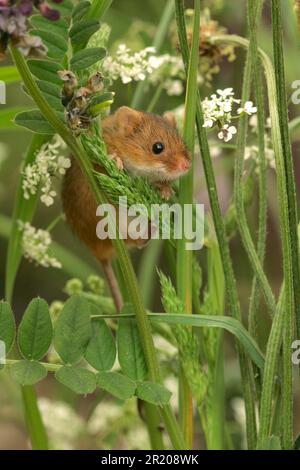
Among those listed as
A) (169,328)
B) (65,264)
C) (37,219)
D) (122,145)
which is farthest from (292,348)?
(37,219)

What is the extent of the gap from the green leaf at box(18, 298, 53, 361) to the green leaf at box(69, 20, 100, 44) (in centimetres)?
23

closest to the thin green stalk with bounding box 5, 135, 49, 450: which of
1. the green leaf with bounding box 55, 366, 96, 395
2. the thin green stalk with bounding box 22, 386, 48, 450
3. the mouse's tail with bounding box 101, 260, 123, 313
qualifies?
the thin green stalk with bounding box 22, 386, 48, 450

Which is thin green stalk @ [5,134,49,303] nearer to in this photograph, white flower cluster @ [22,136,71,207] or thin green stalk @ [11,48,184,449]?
white flower cluster @ [22,136,71,207]

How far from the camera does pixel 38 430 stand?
918mm

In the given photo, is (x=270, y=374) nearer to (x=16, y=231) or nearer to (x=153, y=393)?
(x=153, y=393)

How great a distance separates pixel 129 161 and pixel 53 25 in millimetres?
220

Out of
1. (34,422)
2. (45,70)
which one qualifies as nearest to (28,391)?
(34,422)

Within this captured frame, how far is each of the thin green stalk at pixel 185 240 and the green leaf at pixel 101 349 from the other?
0.08 meters

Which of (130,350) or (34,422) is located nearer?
(130,350)

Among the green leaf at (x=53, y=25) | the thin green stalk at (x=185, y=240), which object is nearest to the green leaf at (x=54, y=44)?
the green leaf at (x=53, y=25)

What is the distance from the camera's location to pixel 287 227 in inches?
27.3

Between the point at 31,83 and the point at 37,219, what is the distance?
1276 mm
